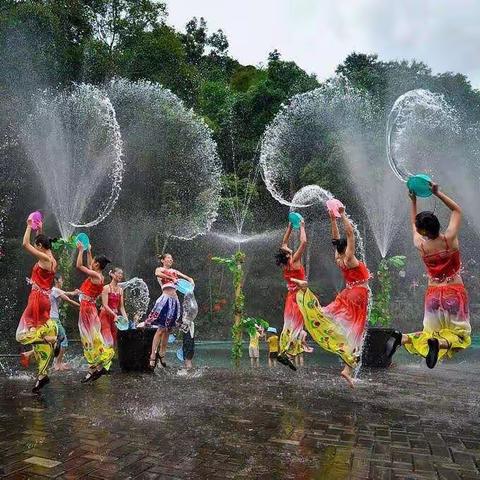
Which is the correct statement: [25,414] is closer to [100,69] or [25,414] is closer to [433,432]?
[433,432]

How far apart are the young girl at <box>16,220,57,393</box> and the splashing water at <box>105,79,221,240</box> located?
1637cm

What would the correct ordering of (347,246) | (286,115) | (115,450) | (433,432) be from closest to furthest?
(115,450), (433,432), (347,246), (286,115)

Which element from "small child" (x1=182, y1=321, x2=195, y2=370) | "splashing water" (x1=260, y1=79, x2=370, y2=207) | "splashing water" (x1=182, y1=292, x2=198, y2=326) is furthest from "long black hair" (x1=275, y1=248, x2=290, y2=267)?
"splashing water" (x1=260, y1=79, x2=370, y2=207)

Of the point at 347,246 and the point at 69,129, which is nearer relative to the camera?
the point at 347,246

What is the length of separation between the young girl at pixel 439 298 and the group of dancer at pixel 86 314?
13.7 ft

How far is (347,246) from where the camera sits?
6.44 m

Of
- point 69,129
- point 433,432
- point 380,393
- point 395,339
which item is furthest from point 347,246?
point 69,129

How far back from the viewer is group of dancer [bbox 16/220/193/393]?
6.44 metres

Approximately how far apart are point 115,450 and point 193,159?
20900mm

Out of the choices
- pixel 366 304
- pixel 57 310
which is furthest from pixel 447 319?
pixel 57 310

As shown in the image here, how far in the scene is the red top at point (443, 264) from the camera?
496cm

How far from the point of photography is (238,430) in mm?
4488

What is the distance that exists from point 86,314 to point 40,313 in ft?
4.12

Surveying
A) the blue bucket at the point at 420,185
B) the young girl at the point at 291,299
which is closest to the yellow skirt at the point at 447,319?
the blue bucket at the point at 420,185
